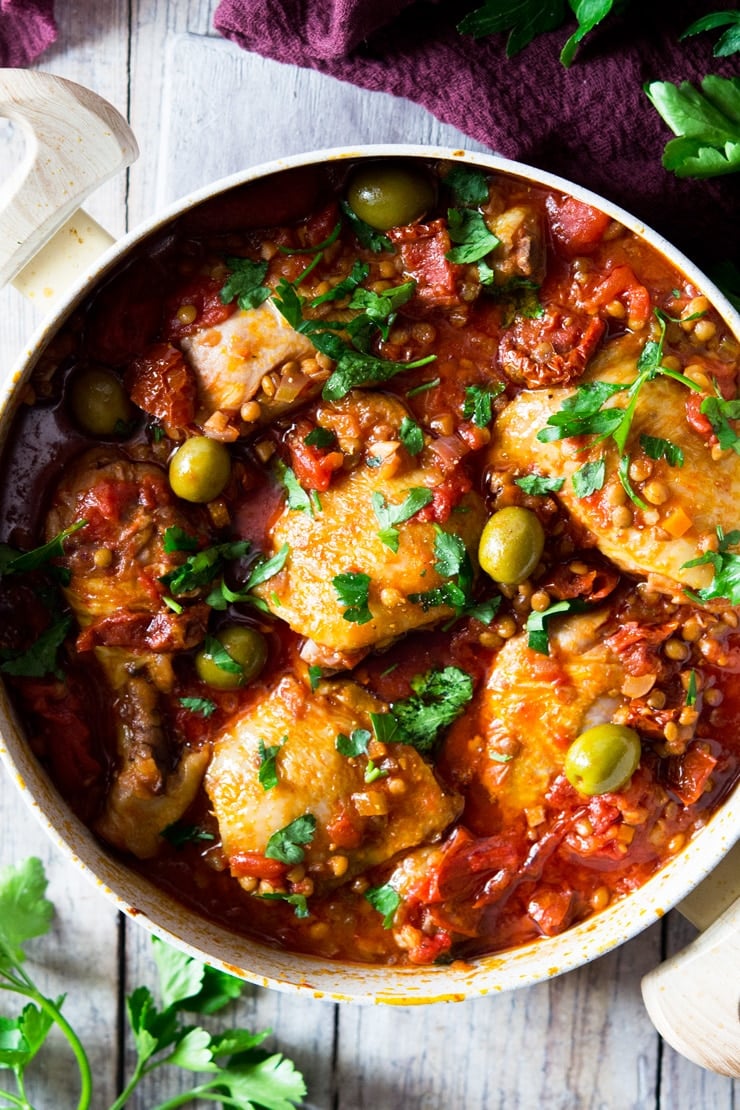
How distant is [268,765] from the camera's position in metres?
3.27

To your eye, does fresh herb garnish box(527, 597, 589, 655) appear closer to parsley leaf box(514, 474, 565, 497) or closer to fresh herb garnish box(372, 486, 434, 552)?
parsley leaf box(514, 474, 565, 497)

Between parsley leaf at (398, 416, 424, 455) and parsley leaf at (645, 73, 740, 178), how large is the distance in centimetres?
99

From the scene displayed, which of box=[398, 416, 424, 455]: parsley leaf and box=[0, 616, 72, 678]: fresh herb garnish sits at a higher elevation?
box=[398, 416, 424, 455]: parsley leaf

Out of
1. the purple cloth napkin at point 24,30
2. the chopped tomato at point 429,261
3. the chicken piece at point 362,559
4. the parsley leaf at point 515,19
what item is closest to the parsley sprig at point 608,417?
the chicken piece at point 362,559

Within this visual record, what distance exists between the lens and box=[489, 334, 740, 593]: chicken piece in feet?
10.2

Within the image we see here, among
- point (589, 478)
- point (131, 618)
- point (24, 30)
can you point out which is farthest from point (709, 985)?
point (24, 30)

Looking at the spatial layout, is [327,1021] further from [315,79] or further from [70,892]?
[315,79]

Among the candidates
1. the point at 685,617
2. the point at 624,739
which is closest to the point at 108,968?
the point at 624,739

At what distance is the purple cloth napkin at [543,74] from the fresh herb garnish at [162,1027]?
275 centimetres

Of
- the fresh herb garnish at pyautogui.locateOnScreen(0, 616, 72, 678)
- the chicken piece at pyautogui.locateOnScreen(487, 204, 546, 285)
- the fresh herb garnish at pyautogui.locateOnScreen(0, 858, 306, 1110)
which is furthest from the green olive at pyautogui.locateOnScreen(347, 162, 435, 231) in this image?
the fresh herb garnish at pyautogui.locateOnScreen(0, 858, 306, 1110)

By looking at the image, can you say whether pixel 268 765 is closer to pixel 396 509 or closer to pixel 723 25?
pixel 396 509

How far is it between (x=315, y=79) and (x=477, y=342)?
104cm

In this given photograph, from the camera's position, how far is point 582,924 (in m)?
3.40

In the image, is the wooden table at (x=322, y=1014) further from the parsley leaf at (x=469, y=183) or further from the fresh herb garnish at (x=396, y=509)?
the fresh herb garnish at (x=396, y=509)
